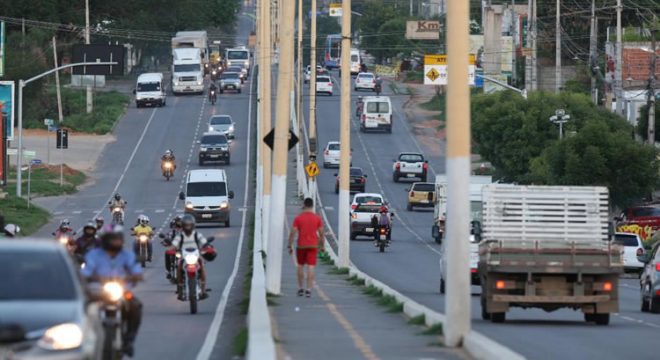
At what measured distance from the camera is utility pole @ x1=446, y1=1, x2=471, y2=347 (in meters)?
18.0

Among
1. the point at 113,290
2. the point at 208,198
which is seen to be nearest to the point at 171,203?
the point at 208,198

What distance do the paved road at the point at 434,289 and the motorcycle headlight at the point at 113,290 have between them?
591 cm

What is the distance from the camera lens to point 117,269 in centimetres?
1659

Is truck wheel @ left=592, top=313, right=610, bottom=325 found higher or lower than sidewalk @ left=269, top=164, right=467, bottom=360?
lower

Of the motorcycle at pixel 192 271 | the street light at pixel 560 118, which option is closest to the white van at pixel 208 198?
the street light at pixel 560 118

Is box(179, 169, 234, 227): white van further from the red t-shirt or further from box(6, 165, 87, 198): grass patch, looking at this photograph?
the red t-shirt

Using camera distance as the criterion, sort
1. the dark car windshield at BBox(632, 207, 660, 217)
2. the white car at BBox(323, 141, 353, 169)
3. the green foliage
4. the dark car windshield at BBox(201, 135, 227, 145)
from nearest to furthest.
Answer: the dark car windshield at BBox(632, 207, 660, 217)
the green foliage
the dark car windshield at BBox(201, 135, 227, 145)
the white car at BBox(323, 141, 353, 169)

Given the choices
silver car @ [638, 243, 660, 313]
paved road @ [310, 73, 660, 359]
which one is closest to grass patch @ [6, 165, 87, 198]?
paved road @ [310, 73, 660, 359]

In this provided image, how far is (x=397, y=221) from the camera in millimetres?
74875

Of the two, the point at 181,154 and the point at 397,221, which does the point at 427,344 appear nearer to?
the point at 397,221

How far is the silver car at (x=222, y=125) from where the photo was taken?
9994 centimetres

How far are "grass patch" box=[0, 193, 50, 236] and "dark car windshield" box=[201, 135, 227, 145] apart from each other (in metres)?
16.4

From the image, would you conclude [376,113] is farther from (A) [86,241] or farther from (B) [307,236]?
(A) [86,241]

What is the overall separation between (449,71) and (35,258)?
18.7ft
